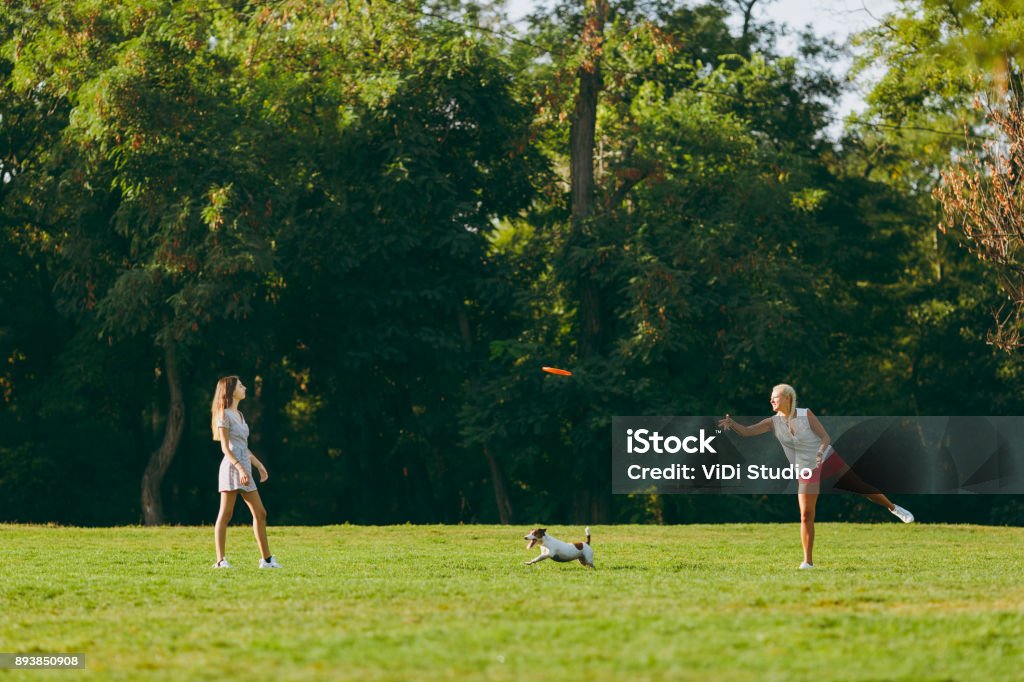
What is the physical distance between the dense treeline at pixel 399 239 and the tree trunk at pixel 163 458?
0.08 m

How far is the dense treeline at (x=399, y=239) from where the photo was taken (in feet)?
98.4

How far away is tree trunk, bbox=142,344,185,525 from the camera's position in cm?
3372

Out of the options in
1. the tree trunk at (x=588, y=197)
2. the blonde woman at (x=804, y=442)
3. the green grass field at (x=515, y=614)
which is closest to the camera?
the green grass field at (x=515, y=614)

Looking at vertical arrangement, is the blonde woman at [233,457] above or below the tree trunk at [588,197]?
below

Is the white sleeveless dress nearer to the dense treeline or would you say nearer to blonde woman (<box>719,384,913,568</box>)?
blonde woman (<box>719,384,913,568</box>)

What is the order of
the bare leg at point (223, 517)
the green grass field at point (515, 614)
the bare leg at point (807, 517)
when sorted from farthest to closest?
1. the bare leg at point (223, 517)
2. the bare leg at point (807, 517)
3. the green grass field at point (515, 614)

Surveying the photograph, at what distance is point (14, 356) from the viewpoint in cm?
3562

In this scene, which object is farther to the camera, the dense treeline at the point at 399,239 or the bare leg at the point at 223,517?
the dense treeline at the point at 399,239

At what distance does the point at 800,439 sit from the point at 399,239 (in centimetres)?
1917

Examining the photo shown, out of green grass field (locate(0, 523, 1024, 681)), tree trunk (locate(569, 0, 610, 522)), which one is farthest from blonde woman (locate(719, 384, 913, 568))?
tree trunk (locate(569, 0, 610, 522))

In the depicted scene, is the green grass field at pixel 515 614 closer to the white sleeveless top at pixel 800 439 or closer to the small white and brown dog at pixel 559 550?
the small white and brown dog at pixel 559 550

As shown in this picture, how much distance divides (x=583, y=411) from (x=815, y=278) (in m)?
7.48

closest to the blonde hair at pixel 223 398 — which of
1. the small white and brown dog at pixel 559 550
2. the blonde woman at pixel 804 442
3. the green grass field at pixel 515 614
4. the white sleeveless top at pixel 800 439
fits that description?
the green grass field at pixel 515 614

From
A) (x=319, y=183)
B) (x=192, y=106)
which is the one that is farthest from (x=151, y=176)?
(x=319, y=183)
